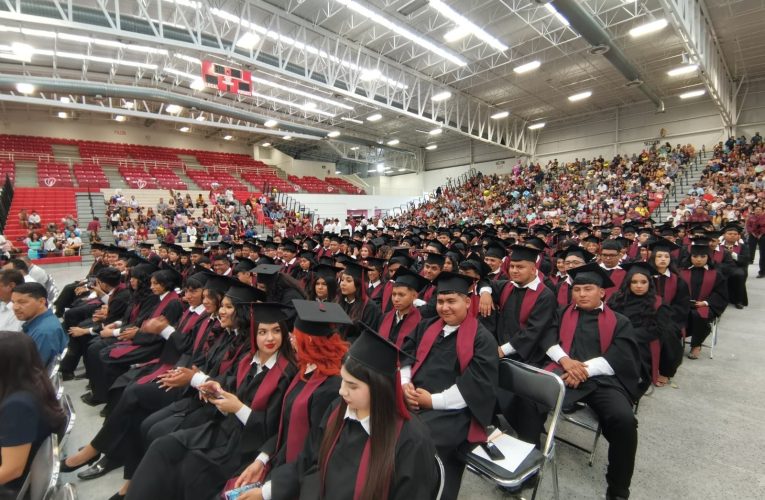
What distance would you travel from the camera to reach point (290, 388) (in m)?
1.99

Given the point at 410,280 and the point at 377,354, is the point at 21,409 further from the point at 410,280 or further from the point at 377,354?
the point at 410,280

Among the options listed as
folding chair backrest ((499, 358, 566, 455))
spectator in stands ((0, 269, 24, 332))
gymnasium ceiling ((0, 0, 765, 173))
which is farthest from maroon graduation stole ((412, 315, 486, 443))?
gymnasium ceiling ((0, 0, 765, 173))

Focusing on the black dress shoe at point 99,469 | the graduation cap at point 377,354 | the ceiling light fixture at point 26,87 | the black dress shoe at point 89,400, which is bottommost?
the black dress shoe at point 89,400

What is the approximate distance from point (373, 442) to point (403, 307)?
75.0 inches

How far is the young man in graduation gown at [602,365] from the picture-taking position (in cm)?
222


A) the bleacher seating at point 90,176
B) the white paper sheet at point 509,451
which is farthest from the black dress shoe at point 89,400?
the bleacher seating at point 90,176

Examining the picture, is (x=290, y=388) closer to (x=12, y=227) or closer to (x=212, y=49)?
(x=212, y=49)

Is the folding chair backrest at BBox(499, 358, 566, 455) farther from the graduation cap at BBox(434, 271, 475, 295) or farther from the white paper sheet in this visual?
the graduation cap at BBox(434, 271, 475, 295)

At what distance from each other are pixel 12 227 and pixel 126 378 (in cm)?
1616

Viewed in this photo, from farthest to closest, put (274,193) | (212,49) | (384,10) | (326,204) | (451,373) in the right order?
(326,204) < (274,193) < (384,10) < (212,49) < (451,373)

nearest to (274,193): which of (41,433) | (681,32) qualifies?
(681,32)

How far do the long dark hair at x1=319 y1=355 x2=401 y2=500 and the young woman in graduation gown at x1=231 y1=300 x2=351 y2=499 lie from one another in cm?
42

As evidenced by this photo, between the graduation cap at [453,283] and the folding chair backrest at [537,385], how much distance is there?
57cm

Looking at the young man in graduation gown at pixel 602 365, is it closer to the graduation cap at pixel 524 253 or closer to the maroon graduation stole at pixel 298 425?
the graduation cap at pixel 524 253
